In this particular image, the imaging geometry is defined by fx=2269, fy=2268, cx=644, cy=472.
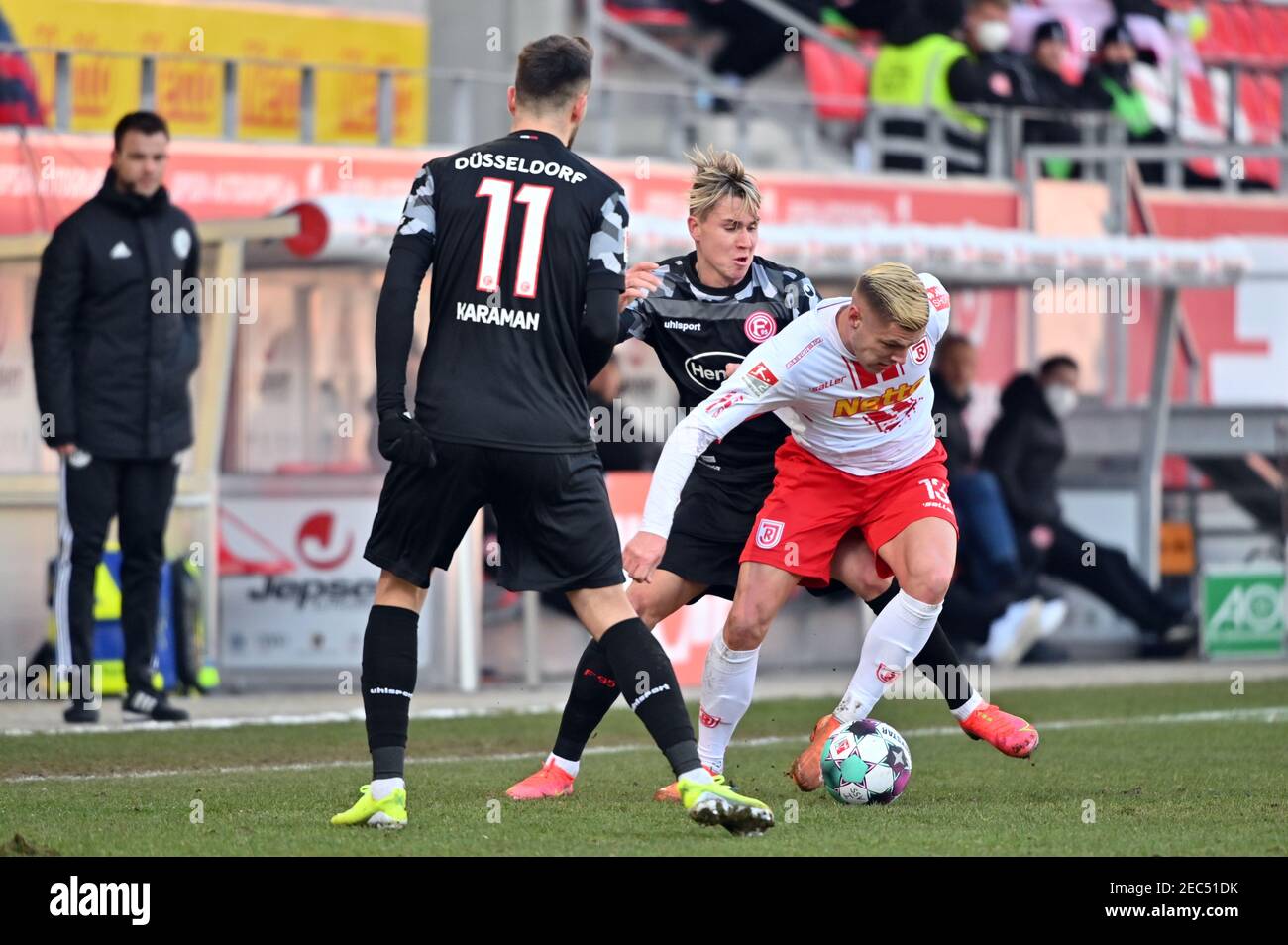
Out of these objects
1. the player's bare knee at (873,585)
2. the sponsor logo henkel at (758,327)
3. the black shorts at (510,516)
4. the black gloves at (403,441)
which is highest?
the sponsor logo henkel at (758,327)

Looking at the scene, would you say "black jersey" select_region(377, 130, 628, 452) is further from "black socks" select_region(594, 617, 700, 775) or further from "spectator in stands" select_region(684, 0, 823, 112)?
"spectator in stands" select_region(684, 0, 823, 112)

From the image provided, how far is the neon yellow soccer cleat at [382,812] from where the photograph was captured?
599 cm

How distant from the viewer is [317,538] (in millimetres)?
12883

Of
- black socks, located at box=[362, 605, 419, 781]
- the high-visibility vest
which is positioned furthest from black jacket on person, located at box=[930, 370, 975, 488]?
black socks, located at box=[362, 605, 419, 781]

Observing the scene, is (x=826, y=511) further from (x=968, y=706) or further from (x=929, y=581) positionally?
(x=968, y=706)

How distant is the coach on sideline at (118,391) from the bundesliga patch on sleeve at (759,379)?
415 cm

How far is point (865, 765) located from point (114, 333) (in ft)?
15.2

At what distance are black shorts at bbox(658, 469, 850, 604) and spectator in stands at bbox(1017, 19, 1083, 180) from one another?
11.8m

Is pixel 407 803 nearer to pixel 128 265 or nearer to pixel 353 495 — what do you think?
pixel 128 265

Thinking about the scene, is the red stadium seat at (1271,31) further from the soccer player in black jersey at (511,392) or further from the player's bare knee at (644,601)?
the soccer player in black jersey at (511,392)

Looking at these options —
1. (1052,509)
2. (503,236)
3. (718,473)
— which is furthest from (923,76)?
(503,236)

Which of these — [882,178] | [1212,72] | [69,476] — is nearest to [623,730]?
[69,476]

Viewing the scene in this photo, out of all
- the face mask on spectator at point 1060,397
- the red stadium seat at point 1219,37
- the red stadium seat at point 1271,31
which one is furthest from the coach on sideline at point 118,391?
the red stadium seat at point 1271,31

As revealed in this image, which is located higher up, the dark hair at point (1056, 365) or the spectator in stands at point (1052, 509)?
the dark hair at point (1056, 365)
